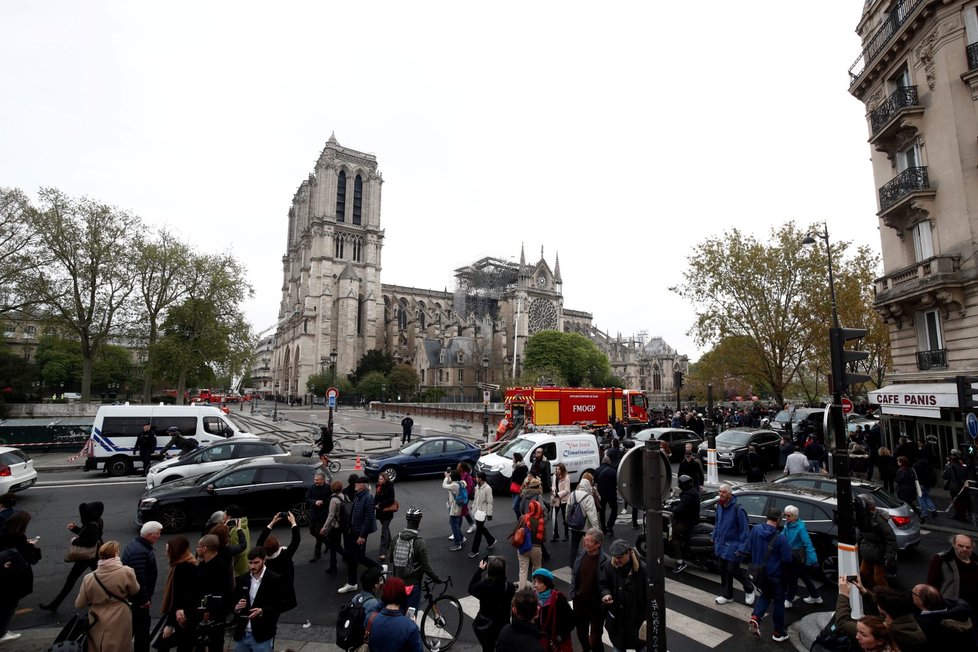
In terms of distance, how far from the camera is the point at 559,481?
8.80 meters

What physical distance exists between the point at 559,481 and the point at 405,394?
2217 inches

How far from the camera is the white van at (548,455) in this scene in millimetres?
12961

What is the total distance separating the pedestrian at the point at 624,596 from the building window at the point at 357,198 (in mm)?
78185

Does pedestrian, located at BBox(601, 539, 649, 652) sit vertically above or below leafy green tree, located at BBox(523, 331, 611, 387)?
below

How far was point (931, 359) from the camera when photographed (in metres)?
14.8

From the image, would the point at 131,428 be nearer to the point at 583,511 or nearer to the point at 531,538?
the point at 531,538

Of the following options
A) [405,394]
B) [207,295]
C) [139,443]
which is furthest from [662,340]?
[139,443]

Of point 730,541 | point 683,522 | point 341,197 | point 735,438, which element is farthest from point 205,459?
point 341,197

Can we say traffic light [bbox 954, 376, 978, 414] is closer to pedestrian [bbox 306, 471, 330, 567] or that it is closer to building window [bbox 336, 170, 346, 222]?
pedestrian [bbox 306, 471, 330, 567]

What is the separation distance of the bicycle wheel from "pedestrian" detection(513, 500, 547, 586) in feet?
3.05

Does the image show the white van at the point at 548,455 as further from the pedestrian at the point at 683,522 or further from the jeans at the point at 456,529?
the pedestrian at the point at 683,522

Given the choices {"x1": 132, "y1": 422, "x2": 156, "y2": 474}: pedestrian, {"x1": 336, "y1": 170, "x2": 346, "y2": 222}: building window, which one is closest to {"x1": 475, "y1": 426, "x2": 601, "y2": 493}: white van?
{"x1": 132, "y1": 422, "x2": 156, "y2": 474}: pedestrian

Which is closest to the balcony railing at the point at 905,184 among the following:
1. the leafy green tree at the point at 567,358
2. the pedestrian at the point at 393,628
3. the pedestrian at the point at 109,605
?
the pedestrian at the point at 393,628

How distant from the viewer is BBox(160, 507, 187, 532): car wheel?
8969mm
